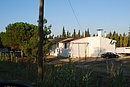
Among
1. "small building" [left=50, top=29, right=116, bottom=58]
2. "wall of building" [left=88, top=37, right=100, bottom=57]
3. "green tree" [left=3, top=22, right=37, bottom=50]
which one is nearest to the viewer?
"green tree" [left=3, top=22, right=37, bottom=50]

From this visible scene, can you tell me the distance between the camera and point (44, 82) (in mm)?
11680

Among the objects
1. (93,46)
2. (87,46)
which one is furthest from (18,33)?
(93,46)

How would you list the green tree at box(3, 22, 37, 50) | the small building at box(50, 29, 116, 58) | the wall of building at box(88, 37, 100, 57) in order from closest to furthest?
the green tree at box(3, 22, 37, 50) → the small building at box(50, 29, 116, 58) → the wall of building at box(88, 37, 100, 57)

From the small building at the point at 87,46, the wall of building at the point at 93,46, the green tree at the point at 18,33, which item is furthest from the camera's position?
the wall of building at the point at 93,46

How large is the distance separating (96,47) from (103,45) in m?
1.76

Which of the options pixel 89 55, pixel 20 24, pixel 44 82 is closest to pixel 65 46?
pixel 89 55

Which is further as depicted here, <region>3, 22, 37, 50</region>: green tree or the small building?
the small building

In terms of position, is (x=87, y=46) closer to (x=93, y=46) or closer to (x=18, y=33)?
(x=93, y=46)

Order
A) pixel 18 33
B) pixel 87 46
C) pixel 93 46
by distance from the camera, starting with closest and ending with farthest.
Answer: pixel 18 33, pixel 93 46, pixel 87 46

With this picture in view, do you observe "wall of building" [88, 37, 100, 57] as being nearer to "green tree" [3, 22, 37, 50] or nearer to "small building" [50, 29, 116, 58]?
"small building" [50, 29, 116, 58]

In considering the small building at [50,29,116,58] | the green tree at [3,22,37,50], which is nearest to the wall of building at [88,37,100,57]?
the small building at [50,29,116,58]

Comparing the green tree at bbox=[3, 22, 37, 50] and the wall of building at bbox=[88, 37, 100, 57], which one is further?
the wall of building at bbox=[88, 37, 100, 57]

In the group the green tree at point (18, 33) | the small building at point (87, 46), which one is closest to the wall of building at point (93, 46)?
the small building at point (87, 46)

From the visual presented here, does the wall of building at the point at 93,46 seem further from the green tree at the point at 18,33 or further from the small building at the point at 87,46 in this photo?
the green tree at the point at 18,33
